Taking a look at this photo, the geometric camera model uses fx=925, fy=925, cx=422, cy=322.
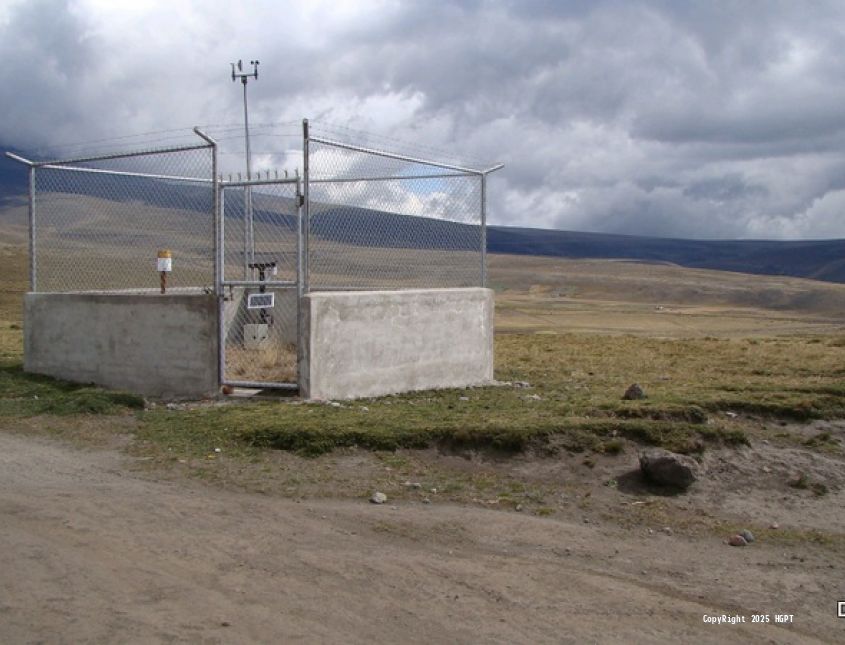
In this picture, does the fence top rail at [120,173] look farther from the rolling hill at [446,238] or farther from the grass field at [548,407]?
the grass field at [548,407]

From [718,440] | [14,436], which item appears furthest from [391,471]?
[14,436]

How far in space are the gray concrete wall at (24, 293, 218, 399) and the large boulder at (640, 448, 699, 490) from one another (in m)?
5.45

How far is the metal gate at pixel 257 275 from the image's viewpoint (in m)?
10.8

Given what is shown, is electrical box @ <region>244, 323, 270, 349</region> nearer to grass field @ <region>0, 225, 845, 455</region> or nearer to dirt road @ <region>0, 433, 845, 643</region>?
grass field @ <region>0, 225, 845, 455</region>

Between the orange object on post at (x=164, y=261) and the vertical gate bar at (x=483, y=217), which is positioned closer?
the orange object on post at (x=164, y=261)

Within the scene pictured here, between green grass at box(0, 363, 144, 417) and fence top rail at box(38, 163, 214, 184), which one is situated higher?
fence top rail at box(38, 163, 214, 184)

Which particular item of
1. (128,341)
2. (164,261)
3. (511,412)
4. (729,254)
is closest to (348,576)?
(511,412)

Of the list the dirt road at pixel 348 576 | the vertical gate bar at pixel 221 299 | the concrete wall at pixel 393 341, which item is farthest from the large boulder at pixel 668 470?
the vertical gate bar at pixel 221 299

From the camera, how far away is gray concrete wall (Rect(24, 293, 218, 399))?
1113 cm

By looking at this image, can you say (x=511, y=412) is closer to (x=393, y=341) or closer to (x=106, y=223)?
(x=393, y=341)

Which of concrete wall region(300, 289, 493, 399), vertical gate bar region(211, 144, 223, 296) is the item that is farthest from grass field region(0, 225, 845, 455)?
vertical gate bar region(211, 144, 223, 296)

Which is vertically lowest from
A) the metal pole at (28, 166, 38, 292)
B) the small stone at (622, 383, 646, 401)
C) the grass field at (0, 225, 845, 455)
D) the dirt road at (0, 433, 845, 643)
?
the dirt road at (0, 433, 845, 643)

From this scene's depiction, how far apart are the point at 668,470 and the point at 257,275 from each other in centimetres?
711

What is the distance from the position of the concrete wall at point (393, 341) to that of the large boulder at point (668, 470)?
13.4 ft
